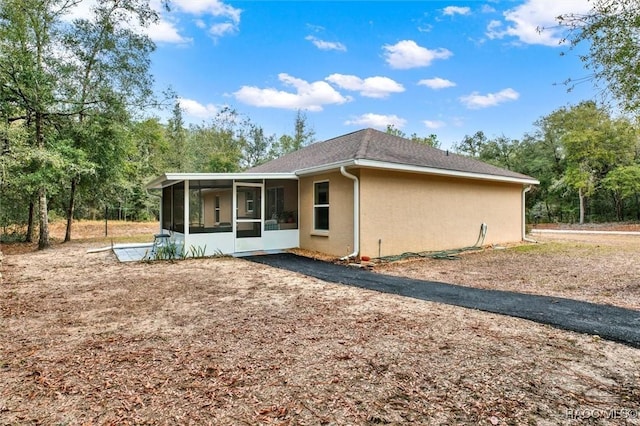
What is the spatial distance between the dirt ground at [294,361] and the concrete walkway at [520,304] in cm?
32

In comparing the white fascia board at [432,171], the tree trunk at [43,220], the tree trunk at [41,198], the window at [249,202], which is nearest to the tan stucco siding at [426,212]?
the white fascia board at [432,171]

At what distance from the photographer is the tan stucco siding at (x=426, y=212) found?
905 centimetres

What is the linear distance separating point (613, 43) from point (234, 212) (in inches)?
353

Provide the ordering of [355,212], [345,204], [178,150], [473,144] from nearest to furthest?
[355,212] → [345,204] → [178,150] → [473,144]

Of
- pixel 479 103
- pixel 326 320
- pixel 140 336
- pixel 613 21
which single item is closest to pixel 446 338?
pixel 326 320

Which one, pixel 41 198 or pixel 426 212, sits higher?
pixel 41 198

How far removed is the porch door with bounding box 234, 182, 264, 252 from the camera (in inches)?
399

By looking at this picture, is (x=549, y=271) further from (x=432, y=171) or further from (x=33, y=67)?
(x=33, y=67)

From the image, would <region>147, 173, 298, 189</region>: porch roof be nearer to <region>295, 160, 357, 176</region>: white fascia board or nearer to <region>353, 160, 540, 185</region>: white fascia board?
<region>295, 160, 357, 176</region>: white fascia board

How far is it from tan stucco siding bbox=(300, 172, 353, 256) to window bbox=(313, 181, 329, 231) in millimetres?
124

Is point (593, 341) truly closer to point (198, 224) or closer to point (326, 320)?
point (326, 320)

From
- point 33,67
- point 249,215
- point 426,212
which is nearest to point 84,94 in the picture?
point 33,67

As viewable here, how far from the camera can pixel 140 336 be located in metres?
3.66

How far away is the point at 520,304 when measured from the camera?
480cm
